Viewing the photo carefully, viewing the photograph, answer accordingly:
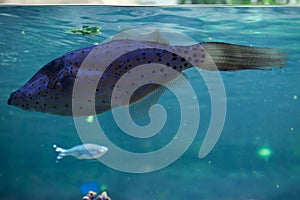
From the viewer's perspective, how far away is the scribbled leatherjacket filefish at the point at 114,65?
3178 mm

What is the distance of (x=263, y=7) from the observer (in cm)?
510

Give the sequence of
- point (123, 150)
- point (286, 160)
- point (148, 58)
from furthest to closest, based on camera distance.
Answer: point (123, 150) < point (286, 160) < point (148, 58)

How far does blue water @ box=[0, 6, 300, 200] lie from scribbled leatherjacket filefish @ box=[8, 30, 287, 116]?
1.71 metres

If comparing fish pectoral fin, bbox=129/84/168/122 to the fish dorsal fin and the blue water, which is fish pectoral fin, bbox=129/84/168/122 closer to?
the fish dorsal fin

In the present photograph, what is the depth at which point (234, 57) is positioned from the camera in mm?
3037

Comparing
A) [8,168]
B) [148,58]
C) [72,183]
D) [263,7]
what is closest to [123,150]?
[72,183]

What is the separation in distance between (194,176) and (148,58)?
13.5ft

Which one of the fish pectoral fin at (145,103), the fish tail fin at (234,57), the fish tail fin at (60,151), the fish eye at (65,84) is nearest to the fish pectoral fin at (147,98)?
the fish pectoral fin at (145,103)

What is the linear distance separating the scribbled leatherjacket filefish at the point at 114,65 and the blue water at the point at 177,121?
1.71 metres

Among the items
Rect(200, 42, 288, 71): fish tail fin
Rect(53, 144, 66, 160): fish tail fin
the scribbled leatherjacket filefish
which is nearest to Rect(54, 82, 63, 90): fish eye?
the scribbled leatherjacket filefish

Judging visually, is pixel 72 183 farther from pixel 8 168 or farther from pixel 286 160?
pixel 286 160

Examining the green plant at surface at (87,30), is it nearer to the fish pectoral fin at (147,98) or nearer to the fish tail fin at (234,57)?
the fish pectoral fin at (147,98)

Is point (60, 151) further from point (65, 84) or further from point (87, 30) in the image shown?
point (65, 84)

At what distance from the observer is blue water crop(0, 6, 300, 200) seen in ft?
17.4
